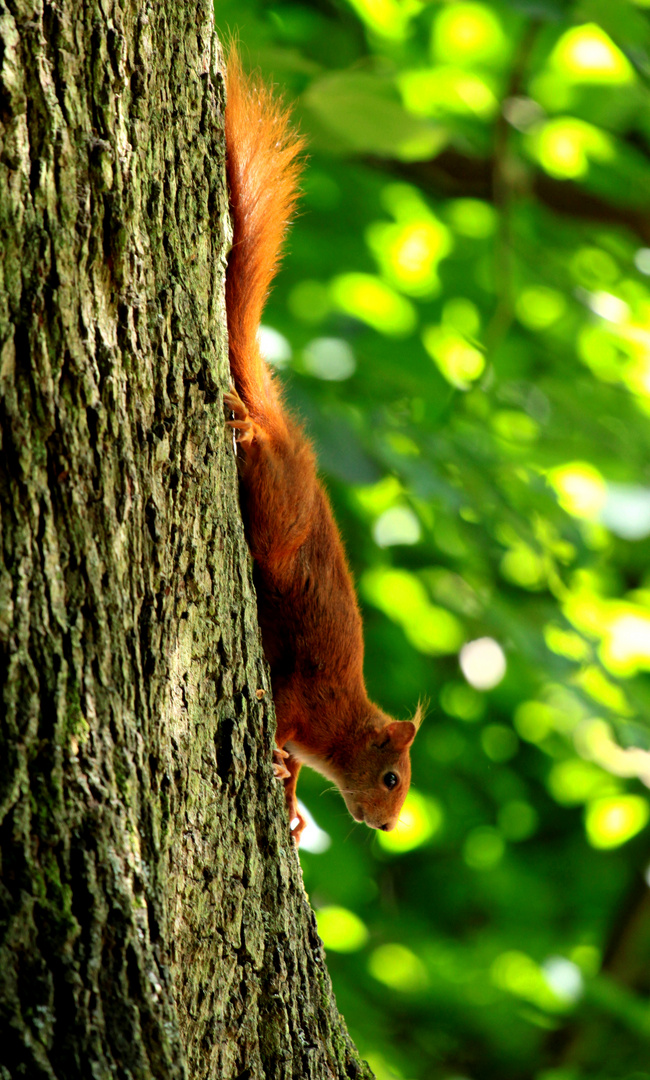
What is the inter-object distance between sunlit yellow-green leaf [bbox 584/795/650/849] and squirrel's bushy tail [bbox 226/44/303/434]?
329 centimetres

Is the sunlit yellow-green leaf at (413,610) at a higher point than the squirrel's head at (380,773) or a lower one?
higher

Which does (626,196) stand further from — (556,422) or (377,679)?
(377,679)

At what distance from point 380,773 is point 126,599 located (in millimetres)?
1476

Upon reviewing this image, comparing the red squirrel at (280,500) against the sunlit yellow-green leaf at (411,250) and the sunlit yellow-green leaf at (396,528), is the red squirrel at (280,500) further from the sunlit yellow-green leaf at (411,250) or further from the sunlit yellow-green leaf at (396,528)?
the sunlit yellow-green leaf at (411,250)

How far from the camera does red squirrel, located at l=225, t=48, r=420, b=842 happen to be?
1.68m

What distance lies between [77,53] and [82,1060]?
3.58ft

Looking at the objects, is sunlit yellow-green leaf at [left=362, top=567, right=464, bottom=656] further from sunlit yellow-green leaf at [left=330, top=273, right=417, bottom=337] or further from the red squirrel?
the red squirrel

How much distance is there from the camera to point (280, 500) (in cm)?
175

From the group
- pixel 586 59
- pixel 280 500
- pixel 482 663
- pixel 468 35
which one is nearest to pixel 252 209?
pixel 280 500

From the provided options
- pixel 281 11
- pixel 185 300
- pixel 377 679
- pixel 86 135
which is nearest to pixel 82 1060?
pixel 185 300

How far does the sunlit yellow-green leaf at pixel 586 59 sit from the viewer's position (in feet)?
12.5

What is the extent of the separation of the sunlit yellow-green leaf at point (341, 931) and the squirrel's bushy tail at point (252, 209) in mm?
2157

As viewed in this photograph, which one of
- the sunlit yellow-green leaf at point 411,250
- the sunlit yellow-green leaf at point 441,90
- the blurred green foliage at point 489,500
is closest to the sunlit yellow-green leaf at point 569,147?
the blurred green foliage at point 489,500

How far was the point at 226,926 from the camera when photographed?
1.43 metres
